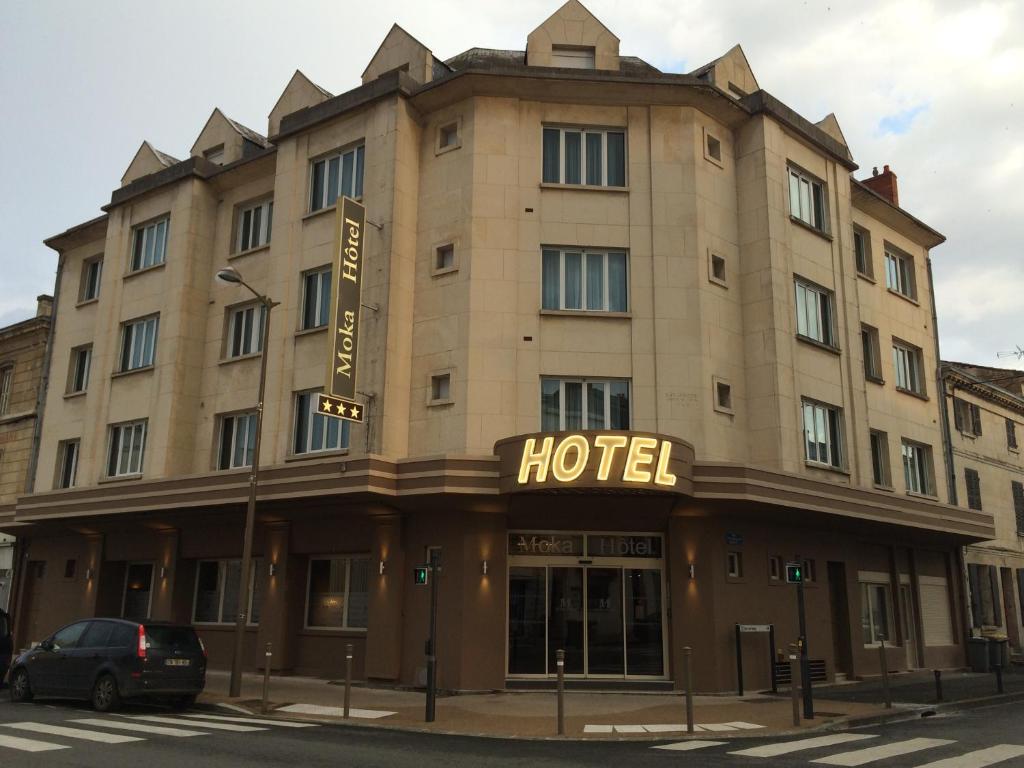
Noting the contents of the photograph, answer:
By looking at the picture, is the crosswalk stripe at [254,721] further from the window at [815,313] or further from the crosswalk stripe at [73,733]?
the window at [815,313]

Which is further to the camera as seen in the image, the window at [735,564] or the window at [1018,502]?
the window at [1018,502]

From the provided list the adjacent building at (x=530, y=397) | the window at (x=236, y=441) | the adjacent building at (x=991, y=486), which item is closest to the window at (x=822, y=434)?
the adjacent building at (x=530, y=397)

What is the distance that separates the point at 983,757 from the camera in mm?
11680

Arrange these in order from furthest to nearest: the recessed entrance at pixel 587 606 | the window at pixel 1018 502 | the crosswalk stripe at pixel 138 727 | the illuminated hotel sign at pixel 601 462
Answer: the window at pixel 1018 502 → the recessed entrance at pixel 587 606 → the illuminated hotel sign at pixel 601 462 → the crosswalk stripe at pixel 138 727

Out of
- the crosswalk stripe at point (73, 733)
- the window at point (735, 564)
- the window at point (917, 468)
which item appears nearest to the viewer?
the crosswalk stripe at point (73, 733)

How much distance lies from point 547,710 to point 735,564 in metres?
6.57

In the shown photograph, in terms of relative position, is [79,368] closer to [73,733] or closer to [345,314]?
[345,314]

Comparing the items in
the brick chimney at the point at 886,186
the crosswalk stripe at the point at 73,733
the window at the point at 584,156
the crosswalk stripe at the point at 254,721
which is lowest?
the crosswalk stripe at the point at 254,721

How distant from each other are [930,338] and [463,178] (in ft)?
57.3

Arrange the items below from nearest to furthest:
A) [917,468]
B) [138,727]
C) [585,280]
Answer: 1. [138,727]
2. [585,280]
3. [917,468]

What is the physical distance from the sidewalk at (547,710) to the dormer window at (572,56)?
1558 centimetres

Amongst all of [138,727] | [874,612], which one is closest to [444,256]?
[138,727]

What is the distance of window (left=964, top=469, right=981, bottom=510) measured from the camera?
101 feet

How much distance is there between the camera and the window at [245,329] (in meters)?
25.6
